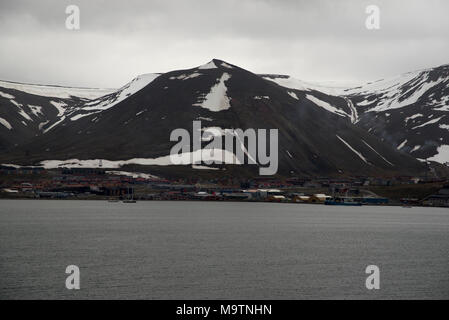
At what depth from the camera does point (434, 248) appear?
3824 inches

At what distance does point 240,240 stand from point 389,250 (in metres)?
21.8

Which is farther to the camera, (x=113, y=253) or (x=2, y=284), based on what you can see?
(x=113, y=253)

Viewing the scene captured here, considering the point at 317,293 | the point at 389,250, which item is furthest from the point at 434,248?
the point at 317,293

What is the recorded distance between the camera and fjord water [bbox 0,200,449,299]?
6119 centimetres

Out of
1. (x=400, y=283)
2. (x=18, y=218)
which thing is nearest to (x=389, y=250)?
(x=400, y=283)

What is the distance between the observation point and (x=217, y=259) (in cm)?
8050

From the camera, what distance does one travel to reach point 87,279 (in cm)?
6519

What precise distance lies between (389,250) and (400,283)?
95.1ft

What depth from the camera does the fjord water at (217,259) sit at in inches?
2409
